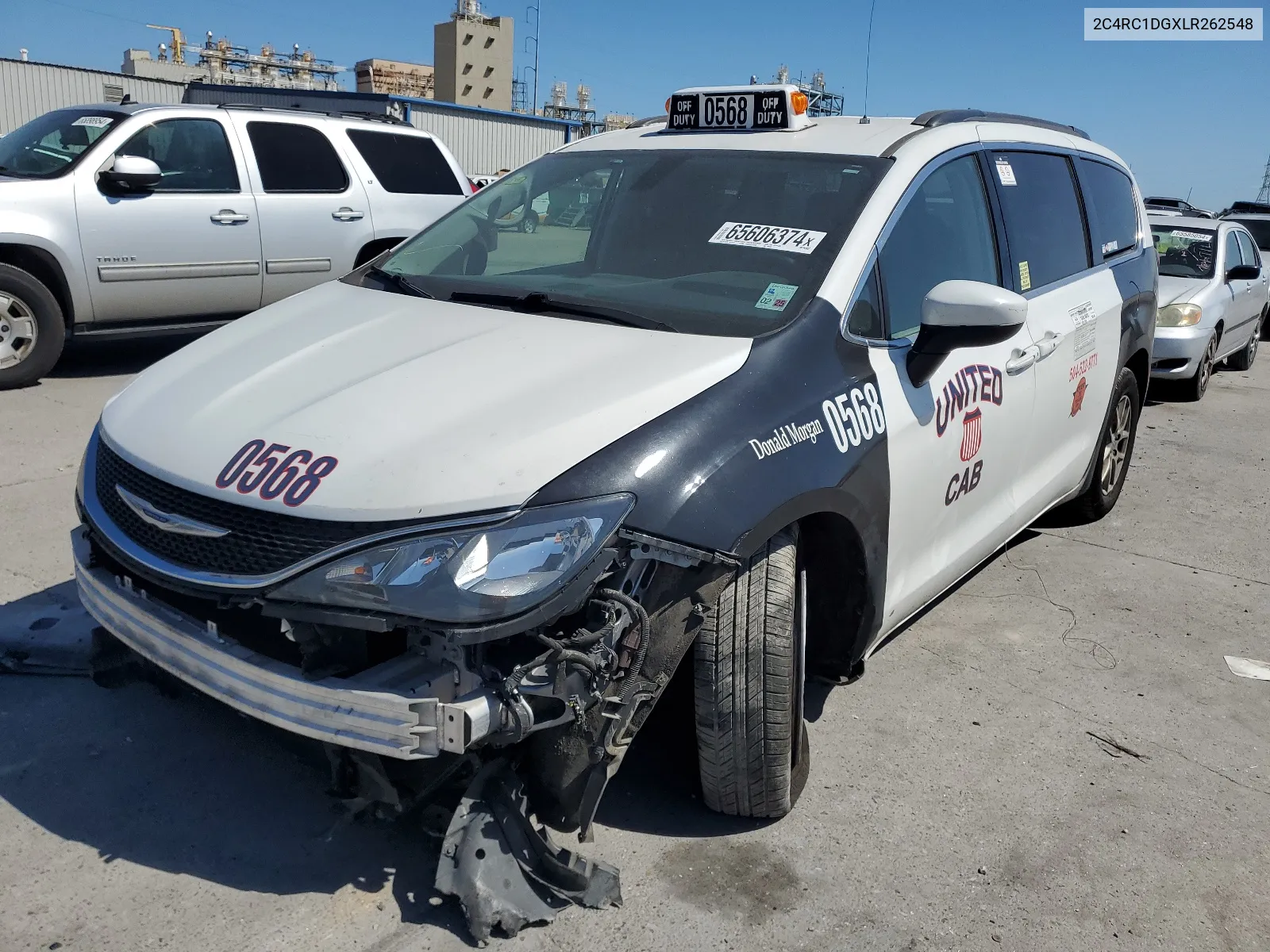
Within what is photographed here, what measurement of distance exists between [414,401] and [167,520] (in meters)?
0.61

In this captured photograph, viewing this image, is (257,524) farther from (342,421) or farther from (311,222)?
(311,222)

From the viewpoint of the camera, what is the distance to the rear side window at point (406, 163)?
8453 mm

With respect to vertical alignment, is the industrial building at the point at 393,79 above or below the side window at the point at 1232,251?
above

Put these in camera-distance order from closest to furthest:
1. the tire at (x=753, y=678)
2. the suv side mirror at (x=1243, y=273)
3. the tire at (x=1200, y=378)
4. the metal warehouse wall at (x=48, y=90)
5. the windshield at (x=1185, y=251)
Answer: the tire at (x=753, y=678)
the tire at (x=1200, y=378)
the suv side mirror at (x=1243, y=273)
the windshield at (x=1185, y=251)
the metal warehouse wall at (x=48, y=90)

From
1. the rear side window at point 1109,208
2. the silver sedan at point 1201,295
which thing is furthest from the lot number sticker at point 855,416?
the silver sedan at point 1201,295

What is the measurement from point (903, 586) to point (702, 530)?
1076 mm

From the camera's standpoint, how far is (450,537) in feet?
7.00

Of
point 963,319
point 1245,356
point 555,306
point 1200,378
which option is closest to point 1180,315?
point 1200,378

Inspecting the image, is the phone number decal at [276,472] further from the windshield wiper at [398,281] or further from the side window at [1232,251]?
the side window at [1232,251]

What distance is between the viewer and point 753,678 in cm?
254

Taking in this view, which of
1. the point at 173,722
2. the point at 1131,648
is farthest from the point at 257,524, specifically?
the point at 1131,648

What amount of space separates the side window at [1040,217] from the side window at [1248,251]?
25.7 feet

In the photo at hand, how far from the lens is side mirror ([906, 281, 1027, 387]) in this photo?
2.86 metres

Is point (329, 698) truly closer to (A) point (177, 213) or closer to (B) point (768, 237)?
(B) point (768, 237)
